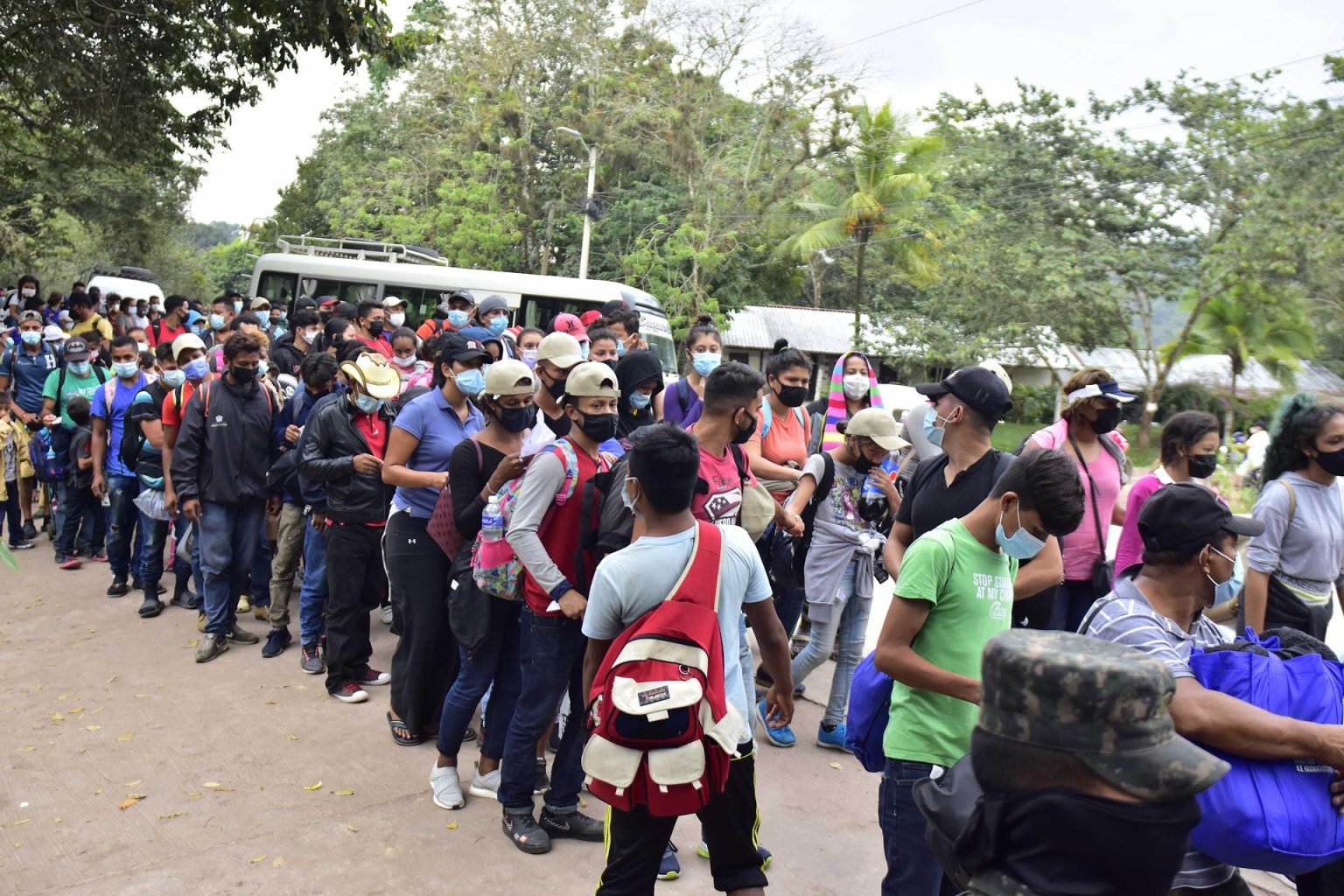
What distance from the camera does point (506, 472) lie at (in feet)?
13.4

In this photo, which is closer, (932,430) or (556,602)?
(556,602)

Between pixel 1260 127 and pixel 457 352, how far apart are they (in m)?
20.1

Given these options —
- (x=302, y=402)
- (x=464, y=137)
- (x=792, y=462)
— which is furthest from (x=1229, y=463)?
(x=464, y=137)

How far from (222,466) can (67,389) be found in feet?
11.5

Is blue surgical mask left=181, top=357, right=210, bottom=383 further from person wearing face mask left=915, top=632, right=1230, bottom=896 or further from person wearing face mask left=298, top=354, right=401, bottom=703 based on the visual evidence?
person wearing face mask left=915, top=632, right=1230, bottom=896

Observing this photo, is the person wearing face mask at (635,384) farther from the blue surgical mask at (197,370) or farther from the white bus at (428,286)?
the white bus at (428,286)

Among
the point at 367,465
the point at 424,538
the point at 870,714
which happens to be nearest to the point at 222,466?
the point at 367,465

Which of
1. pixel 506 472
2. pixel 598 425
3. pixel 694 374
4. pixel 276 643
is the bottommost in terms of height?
pixel 276 643

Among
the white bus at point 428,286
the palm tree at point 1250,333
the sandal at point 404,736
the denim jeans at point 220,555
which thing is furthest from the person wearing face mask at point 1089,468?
the palm tree at point 1250,333

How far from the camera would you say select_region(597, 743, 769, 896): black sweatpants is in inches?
114

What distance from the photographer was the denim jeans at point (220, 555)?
6402 millimetres

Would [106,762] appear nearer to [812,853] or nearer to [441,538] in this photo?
[441,538]

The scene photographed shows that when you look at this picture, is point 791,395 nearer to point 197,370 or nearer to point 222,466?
point 222,466

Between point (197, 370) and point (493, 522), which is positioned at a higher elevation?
point (197, 370)
